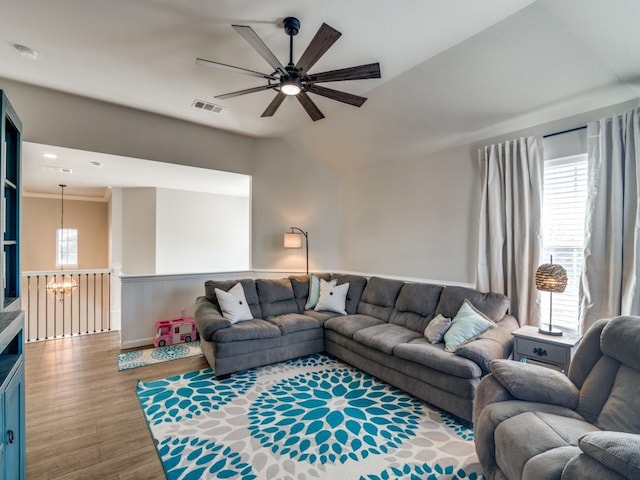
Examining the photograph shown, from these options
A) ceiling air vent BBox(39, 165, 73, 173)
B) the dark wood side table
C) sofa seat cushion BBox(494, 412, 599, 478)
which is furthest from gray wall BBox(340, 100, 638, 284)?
ceiling air vent BBox(39, 165, 73, 173)

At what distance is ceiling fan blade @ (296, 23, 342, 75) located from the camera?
1.87 metres

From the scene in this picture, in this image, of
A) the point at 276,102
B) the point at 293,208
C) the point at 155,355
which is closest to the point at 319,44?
the point at 276,102

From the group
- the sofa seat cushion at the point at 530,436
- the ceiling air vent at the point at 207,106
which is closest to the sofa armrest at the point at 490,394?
the sofa seat cushion at the point at 530,436

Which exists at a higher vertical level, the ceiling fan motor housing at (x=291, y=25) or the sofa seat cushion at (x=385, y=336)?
the ceiling fan motor housing at (x=291, y=25)

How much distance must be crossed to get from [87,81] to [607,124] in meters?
5.11

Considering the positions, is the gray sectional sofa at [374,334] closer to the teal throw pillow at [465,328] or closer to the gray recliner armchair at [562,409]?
the teal throw pillow at [465,328]

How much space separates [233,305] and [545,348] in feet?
10.5

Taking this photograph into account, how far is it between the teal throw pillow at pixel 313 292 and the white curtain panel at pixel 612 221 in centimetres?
291

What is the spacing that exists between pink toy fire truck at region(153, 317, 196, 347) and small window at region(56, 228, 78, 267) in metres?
5.02

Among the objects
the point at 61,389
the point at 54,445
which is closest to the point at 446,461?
the point at 54,445

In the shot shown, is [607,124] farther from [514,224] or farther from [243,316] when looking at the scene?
[243,316]

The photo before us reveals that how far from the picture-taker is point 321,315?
4.16 m

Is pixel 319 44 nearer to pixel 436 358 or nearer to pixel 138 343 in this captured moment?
pixel 436 358

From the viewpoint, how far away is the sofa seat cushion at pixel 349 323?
3580 millimetres
